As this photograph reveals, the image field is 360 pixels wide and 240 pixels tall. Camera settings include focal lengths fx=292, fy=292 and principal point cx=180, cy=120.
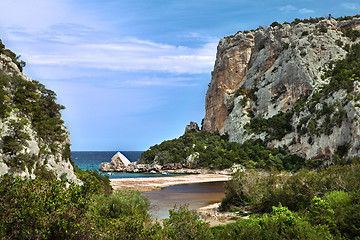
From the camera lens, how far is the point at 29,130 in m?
19.5

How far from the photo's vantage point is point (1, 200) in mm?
7047

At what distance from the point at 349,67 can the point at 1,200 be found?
66.4 meters

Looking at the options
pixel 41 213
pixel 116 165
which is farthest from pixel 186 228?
pixel 116 165

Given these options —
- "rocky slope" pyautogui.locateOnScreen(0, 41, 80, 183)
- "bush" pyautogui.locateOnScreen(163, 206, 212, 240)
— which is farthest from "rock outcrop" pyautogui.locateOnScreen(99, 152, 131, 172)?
"bush" pyautogui.locateOnScreen(163, 206, 212, 240)

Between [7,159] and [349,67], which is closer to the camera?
[7,159]

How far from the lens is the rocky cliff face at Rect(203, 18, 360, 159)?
4938cm

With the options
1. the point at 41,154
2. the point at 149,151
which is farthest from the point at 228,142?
the point at 41,154

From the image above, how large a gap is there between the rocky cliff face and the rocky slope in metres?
39.6

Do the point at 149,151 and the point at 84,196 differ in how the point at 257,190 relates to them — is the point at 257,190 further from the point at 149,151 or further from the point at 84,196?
the point at 149,151

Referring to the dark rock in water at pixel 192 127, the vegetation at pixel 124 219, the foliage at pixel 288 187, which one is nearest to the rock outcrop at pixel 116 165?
the dark rock in water at pixel 192 127

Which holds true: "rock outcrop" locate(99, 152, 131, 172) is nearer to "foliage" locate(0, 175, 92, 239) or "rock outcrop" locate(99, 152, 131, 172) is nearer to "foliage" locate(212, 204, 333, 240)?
"foliage" locate(212, 204, 333, 240)

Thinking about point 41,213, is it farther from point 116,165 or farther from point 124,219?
point 116,165

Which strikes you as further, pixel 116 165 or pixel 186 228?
pixel 116 165

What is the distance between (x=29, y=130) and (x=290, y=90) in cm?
5980
